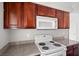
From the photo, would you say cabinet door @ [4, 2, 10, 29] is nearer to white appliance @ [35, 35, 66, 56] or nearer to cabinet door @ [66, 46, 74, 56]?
white appliance @ [35, 35, 66, 56]

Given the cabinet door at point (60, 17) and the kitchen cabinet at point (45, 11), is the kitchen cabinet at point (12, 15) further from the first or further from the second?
the cabinet door at point (60, 17)

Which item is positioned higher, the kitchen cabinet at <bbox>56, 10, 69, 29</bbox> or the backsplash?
→ the kitchen cabinet at <bbox>56, 10, 69, 29</bbox>

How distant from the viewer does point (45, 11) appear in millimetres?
1755

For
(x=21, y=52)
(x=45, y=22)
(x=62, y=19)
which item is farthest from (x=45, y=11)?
(x=21, y=52)

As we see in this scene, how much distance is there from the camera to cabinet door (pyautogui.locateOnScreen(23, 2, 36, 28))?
1580 millimetres

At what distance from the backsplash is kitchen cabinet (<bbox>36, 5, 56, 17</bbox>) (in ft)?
0.94

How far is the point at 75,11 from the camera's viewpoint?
1.65m

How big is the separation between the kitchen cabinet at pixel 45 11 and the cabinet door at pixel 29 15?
110mm

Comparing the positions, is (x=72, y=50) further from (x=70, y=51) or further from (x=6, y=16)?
(x=6, y=16)

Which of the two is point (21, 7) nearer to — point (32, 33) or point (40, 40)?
point (32, 33)

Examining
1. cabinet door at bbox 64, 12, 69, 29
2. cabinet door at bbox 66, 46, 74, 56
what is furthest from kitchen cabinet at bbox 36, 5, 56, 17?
cabinet door at bbox 66, 46, 74, 56

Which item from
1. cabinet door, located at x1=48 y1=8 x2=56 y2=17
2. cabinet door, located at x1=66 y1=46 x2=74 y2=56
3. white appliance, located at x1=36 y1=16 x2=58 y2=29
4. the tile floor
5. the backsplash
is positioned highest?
cabinet door, located at x1=48 y1=8 x2=56 y2=17

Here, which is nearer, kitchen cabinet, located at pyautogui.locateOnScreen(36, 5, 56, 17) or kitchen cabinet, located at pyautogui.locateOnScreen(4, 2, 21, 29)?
kitchen cabinet, located at pyautogui.locateOnScreen(4, 2, 21, 29)

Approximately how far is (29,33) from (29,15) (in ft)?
1.03
